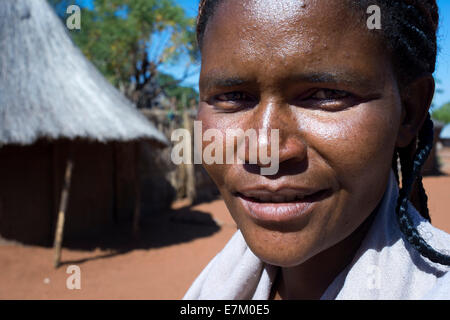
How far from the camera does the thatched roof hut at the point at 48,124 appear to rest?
5.55m

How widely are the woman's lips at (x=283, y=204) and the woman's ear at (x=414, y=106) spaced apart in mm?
321

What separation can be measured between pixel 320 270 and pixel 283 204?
40 centimetres

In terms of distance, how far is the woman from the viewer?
0.92 m

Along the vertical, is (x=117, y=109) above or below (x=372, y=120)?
below

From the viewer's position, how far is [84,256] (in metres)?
6.00

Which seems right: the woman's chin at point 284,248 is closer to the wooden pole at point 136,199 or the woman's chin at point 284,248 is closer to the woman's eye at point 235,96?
the woman's eye at point 235,96

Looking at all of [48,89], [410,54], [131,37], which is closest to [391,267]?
[410,54]

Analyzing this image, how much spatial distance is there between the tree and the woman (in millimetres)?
13811

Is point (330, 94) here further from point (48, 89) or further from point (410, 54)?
point (48, 89)

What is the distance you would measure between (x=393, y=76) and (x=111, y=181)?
24.0 ft

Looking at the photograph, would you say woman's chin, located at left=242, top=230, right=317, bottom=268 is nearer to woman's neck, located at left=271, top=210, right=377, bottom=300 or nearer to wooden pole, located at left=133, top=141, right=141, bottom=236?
woman's neck, located at left=271, top=210, right=377, bottom=300

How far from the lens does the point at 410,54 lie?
101 cm
